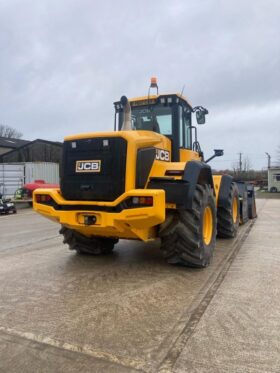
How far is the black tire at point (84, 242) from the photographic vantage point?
636cm

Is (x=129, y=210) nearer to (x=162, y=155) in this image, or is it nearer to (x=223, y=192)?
(x=162, y=155)

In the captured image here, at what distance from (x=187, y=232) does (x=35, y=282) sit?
2111 millimetres

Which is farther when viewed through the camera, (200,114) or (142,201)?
(200,114)

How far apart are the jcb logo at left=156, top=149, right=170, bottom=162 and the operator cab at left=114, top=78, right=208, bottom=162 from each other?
0.86 ft

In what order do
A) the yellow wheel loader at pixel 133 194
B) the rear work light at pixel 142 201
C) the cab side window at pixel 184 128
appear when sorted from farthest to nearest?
the cab side window at pixel 184 128, the yellow wheel loader at pixel 133 194, the rear work light at pixel 142 201

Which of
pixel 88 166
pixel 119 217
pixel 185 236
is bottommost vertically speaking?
pixel 185 236

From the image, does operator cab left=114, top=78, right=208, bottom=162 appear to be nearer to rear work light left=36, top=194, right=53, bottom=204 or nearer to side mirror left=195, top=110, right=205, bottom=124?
side mirror left=195, top=110, right=205, bottom=124

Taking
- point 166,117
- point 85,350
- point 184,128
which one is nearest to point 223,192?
point 184,128

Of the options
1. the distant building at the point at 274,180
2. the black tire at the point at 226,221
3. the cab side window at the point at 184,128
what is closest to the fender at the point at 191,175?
the cab side window at the point at 184,128

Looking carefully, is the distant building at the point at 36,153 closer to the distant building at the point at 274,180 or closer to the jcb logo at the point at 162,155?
the jcb logo at the point at 162,155

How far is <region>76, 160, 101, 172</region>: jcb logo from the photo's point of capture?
529 cm

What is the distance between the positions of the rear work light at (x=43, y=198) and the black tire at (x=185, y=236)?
1.68 m

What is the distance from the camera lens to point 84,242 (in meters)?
6.39

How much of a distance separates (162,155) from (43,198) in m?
1.89
